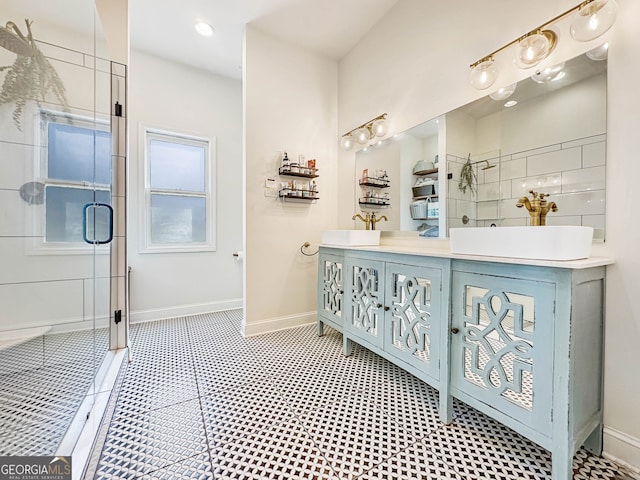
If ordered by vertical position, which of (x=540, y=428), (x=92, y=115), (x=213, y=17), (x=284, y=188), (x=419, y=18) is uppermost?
(x=213, y=17)

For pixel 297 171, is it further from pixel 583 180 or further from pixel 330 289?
pixel 583 180

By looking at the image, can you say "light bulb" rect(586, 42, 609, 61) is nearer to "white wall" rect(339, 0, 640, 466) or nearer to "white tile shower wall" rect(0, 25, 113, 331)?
"white wall" rect(339, 0, 640, 466)

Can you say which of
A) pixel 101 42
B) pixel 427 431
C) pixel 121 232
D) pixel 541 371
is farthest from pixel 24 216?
pixel 541 371

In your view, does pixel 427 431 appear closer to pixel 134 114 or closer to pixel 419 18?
pixel 419 18

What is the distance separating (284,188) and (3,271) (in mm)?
1827

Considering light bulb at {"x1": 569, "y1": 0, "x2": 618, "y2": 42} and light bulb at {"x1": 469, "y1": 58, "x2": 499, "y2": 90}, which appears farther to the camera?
light bulb at {"x1": 469, "y1": 58, "x2": 499, "y2": 90}

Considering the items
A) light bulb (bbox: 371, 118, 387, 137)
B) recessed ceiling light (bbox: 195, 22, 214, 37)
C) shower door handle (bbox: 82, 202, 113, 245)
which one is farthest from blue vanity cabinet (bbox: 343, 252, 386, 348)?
recessed ceiling light (bbox: 195, 22, 214, 37)

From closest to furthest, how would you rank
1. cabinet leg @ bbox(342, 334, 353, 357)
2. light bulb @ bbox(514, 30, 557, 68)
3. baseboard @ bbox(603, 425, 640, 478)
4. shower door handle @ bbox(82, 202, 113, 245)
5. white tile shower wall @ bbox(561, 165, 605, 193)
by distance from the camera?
1. baseboard @ bbox(603, 425, 640, 478)
2. white tile shower wall @ bbox(561, 165, 605, 193)
3. light bulb @ bbox(514, 30, 557, 68)
4. shower door handle @ bbox(82, 202, 113, 245)
5. cabinet leg @ bbox(342, 334, 353, 357)

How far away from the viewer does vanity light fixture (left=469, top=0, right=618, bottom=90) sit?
1094mm

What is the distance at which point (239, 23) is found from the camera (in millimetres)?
2350

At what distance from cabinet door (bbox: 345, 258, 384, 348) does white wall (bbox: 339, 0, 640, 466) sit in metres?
1.02

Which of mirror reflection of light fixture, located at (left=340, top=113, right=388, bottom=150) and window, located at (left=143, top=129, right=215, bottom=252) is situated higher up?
mirror reflection of light fixture, located at (left=340, top=113, right=388, bottom=150)

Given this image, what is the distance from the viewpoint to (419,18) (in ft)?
6.56

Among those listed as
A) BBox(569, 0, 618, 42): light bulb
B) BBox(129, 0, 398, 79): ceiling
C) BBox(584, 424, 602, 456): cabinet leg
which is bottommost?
BBox(584, 424, 602, 456): cabinet leg
